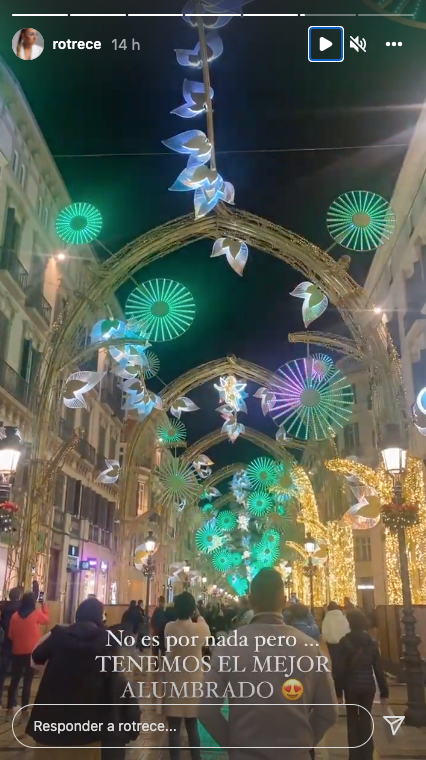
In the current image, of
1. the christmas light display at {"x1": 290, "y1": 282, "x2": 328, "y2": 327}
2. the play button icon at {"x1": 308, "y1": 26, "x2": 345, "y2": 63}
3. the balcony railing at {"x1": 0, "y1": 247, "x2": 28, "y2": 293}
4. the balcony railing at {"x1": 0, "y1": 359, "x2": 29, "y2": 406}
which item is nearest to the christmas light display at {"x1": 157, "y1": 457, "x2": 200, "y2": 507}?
the balcony railing at {"x1": 0, "y1": 359, "x2": 29, "y2": 406}

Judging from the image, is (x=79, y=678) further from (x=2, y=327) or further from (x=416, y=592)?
(x=2, y=327)

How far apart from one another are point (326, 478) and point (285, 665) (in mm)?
33755

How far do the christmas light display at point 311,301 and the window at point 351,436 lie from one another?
75.8ft

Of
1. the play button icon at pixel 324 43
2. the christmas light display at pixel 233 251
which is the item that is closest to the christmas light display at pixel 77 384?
the christmas light display at pixel 233 251

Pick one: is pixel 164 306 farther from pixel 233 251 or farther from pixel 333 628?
pixel 333 628

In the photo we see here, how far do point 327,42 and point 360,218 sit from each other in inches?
266

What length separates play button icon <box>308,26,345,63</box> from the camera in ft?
18.6

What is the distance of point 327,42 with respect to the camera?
5734 millimetres

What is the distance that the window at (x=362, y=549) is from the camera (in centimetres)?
3672

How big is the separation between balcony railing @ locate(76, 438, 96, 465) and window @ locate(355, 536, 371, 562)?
1642cm

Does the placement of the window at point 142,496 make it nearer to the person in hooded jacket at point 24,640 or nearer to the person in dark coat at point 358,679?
the person in hooded jacket at point 24,640

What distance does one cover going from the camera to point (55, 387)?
53.3 ft

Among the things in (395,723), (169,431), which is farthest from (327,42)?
(169,431)

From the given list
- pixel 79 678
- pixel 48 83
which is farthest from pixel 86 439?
pixel 79 678
